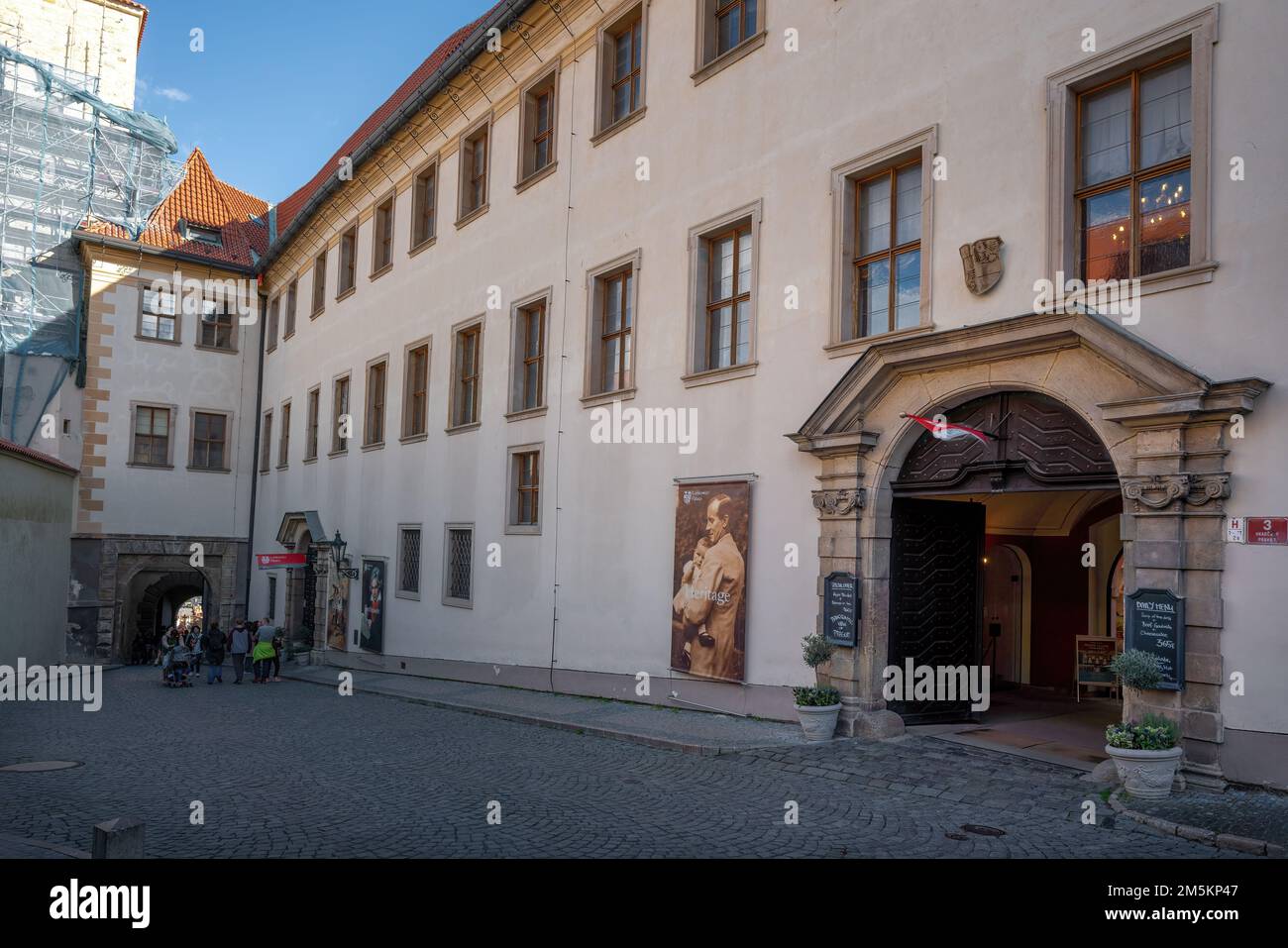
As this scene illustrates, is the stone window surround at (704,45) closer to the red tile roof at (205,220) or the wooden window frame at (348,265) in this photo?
the wooden window frame at (348,265)

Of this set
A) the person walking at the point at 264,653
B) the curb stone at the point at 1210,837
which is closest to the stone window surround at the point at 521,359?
the person walking at the point at 264,653

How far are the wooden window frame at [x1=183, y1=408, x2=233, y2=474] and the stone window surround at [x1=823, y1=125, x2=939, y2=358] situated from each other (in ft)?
85.1

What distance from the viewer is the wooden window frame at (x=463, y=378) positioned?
21.5 meters

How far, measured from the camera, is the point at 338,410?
2817 centimetres

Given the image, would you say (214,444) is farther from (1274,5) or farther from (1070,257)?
(1274,5)

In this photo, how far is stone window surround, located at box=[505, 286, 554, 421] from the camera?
19.0m

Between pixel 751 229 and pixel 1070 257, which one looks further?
pixel 751 229

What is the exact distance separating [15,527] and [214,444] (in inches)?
672

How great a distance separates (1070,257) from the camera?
426 inches

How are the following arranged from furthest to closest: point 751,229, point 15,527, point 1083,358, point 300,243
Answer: point 300,243, point 15,527, point 751,229, point 1083,358

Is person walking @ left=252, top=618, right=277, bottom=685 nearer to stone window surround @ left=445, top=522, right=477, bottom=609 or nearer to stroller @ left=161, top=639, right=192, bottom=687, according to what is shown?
stroller @ left=161, top=639, right=192, bottom=687

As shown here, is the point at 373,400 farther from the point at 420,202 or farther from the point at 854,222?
the point at 854,222

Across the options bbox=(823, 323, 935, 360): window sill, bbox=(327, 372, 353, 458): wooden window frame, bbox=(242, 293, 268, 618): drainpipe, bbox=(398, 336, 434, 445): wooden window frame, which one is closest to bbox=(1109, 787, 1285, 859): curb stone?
bbox=(823, 323, 935, 360): window sill
